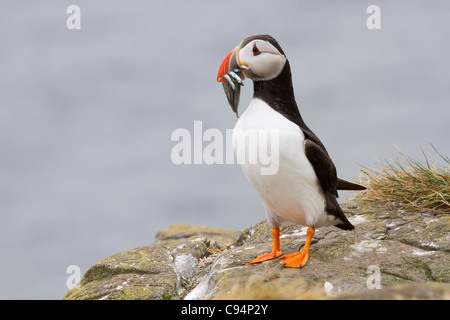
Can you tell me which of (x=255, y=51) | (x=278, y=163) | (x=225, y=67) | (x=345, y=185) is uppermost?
(x=255, y=51)

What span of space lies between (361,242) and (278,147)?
196cm

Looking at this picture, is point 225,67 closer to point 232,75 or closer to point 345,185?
point 232,75

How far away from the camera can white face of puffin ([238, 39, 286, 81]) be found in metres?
6.11

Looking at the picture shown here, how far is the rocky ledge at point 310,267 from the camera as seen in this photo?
532cm

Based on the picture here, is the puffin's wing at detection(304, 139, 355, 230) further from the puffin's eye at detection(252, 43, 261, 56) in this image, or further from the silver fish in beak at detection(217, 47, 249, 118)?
the puffin's eye at detection(252, 43, 261, 56)

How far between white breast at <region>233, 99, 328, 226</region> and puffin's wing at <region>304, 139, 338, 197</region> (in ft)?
0.20

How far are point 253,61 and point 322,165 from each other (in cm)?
151

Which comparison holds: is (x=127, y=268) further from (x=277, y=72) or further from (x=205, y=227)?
(x=205, y=227)

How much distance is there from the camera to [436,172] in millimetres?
8656

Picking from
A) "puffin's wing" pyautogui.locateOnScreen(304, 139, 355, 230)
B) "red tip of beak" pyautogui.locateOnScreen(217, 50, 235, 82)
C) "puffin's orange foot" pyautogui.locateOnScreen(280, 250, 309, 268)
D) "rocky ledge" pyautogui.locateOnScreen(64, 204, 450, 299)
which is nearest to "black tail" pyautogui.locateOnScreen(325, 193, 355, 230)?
"puffin's wing" pyautogui.locateOnScreen(304, 139, 355, 230)

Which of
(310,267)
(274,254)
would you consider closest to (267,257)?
(274,254)

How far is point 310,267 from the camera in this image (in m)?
5.93

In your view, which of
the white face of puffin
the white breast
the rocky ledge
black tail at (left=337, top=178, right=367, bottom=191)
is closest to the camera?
the rocky ledge

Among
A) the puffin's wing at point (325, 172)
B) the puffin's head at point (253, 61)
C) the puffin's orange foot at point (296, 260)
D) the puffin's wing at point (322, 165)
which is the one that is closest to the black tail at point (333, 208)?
the puffin's wing at point (325, 172)
